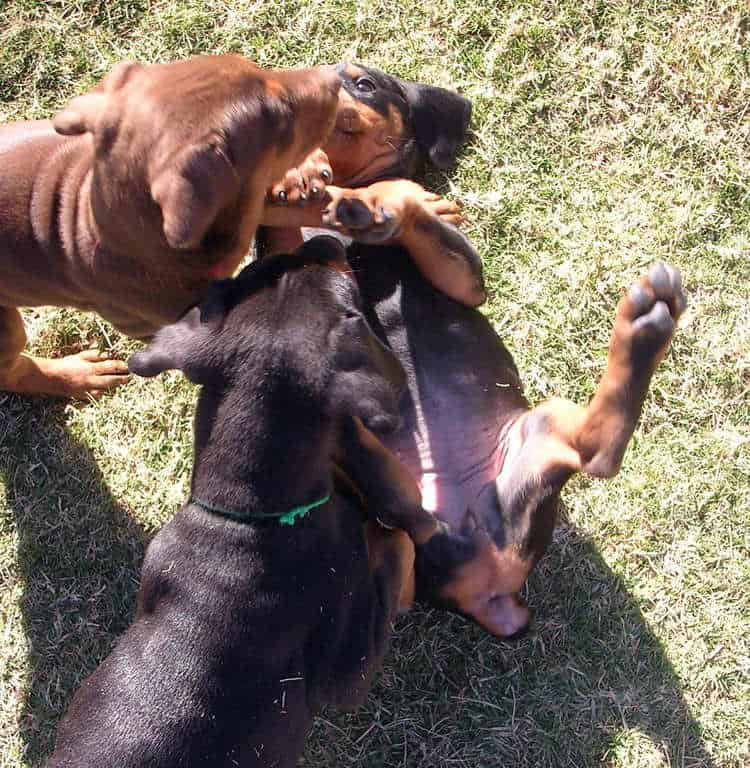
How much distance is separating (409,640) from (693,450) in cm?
168

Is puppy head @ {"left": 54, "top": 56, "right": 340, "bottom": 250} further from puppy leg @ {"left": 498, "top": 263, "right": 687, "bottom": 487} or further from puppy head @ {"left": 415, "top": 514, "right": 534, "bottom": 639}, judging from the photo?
puppy head @ {"left": 415, "top": 514, "right": 534, "bottom": 639}

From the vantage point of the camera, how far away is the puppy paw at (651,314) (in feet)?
11.0

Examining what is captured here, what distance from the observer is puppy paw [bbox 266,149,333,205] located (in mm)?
3424

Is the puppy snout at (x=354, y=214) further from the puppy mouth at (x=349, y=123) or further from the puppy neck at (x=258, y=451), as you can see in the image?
the puppy neck at (x=258, y=451)

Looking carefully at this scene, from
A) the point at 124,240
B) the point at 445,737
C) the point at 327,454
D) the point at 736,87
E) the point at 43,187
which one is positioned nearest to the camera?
the point at 327,454

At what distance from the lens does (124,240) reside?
3.26 meters

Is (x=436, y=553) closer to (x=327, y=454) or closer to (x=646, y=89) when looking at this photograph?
(x=327, y=454)

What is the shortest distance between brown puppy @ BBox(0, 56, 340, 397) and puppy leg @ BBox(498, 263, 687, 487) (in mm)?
1372

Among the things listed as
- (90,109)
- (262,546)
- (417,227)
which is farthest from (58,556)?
(417,227)

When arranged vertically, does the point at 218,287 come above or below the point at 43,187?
above

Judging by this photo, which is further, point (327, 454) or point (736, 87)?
point (736, 87)

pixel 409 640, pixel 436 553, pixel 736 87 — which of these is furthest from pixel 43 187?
pixel 736 87

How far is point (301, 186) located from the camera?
343 centimetres

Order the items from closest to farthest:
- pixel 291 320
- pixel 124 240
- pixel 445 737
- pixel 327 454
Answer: pixel 291 320 → pixel 327 454 → pixel 124 240 → pixel 445 737
